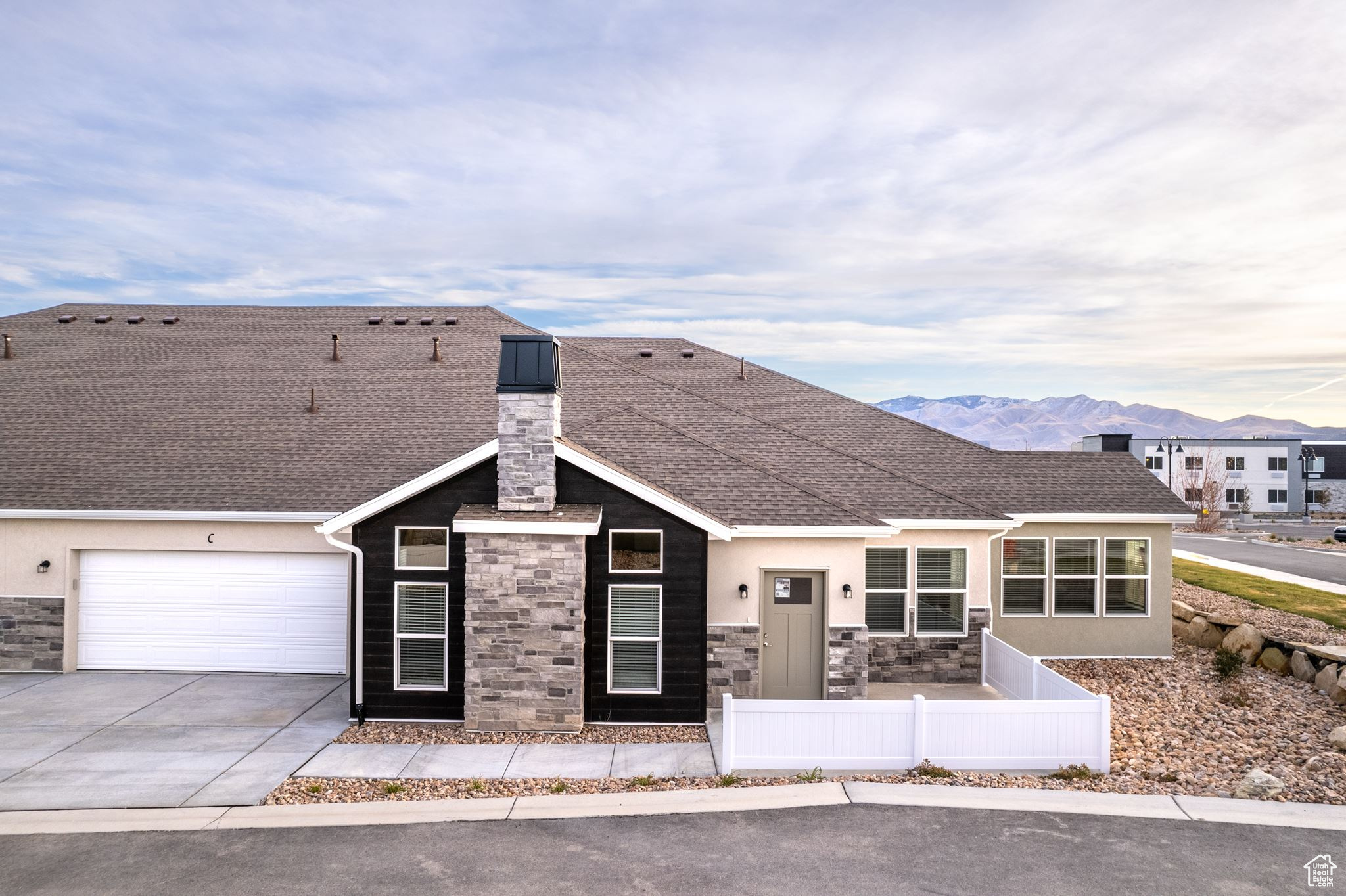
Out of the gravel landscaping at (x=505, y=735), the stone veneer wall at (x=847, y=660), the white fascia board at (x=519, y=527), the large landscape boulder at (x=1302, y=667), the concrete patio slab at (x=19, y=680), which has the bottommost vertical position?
the concrete patio slab at (x=19, y=680)

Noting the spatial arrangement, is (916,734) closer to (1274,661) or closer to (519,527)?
(519,527)

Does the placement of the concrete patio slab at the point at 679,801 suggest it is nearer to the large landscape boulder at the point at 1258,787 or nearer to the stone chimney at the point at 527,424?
the stone chimney at the point at 527,424

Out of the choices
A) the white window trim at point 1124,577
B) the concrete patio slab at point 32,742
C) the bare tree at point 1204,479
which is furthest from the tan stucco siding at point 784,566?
the bare tree at point 1204,479

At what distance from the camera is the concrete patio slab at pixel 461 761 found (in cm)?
954

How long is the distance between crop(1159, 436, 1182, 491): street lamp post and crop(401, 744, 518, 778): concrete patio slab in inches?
2933

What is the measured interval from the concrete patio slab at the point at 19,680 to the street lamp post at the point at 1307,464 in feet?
304

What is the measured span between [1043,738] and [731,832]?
173 inches

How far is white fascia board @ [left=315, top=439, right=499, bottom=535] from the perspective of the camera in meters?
11.3

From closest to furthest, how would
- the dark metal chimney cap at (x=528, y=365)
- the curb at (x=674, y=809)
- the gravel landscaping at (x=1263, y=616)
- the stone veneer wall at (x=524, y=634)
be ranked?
the curb at (x=674, y=809) → the stone veneer wall at (x=524, y=634) → the dark metal chimney cap at (x=528, y=365) → the gravel landscaping at (x=1263, y=616)

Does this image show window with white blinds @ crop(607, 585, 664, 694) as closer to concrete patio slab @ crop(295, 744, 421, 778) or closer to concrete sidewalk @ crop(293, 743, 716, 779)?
concrete sidewalk @ crop(293, 743, 716, 779)

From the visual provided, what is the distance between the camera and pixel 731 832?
26.5 ft

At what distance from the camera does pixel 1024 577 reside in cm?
1569

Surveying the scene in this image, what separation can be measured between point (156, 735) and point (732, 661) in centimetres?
822

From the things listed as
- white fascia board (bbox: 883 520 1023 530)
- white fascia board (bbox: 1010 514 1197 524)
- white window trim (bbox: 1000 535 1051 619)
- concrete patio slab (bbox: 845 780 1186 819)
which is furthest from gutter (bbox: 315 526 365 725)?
white fascia board (bbox: 1010 514 1197 524)
